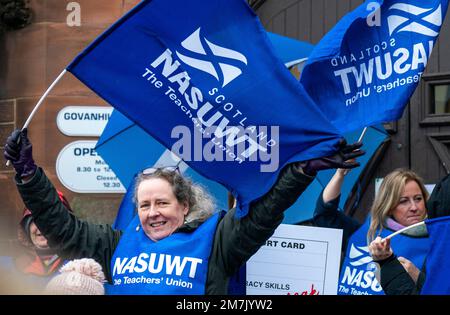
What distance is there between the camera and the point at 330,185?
15.4 ft

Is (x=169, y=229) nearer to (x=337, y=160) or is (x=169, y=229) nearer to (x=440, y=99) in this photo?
(x=337, y=160)

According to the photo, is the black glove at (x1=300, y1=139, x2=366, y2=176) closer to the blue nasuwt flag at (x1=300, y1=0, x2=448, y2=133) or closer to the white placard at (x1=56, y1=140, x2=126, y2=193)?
the blue nasuwt flag at (x1=300, y1=0, x2=448, y2=133)

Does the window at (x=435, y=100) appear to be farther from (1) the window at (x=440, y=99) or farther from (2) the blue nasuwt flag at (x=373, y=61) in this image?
(2) the blue nasuwt flag at (x=373, y=61)

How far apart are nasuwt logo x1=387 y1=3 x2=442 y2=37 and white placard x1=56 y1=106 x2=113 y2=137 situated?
3.34 metres

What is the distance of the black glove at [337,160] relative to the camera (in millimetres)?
3336

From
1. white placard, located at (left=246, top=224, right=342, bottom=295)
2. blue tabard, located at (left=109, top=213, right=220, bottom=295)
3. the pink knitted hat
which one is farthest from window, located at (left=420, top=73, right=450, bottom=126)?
the pink knitted hat

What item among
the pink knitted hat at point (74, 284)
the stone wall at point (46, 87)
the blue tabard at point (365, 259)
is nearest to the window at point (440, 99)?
the blue tabard at point (365, 259)

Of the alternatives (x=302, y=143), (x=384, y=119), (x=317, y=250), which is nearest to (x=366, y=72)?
(x=384, y=119)

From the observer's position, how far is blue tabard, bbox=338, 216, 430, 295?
423 centimetres

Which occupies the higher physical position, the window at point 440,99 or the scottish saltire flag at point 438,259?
the window at point 440,99

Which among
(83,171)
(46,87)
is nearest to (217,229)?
(83,171)
